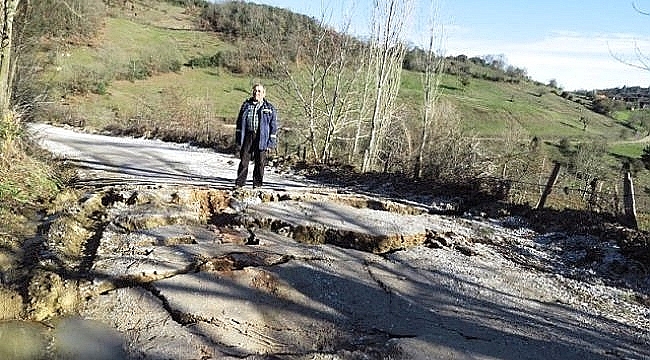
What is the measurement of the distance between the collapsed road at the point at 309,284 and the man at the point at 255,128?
0.91 meters

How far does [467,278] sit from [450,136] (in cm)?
997

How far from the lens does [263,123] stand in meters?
8.40

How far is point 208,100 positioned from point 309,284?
26.7 meters

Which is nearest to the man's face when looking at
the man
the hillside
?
the man

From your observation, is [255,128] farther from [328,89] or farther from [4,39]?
[328,89]

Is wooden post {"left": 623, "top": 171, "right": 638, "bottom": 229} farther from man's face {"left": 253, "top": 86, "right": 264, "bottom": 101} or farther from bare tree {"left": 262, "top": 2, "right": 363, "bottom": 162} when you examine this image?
bare tree {"left": 262, "top": 2, "right": 363, "bottom": 162}

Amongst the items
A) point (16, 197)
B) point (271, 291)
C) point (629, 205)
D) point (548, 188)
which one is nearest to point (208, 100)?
point (548, 188)

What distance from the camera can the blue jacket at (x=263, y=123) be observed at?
838 cm

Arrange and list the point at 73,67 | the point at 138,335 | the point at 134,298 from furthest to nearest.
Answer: the point at 73,67 < the point at 134,298 < the point at 138,335

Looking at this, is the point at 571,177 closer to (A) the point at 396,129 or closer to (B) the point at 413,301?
(A) the point at 396,129

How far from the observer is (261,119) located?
27.5ft

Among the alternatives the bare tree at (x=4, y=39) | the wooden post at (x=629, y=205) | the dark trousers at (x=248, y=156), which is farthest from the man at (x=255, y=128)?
the wooden post at (x=629, y=205)

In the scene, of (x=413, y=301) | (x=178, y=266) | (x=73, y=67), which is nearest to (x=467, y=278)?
(x=413, y=301)

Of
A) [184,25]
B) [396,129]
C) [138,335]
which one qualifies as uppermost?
[184,25]
